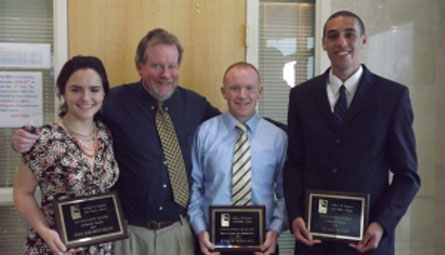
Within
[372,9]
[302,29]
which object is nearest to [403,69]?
[372,9]

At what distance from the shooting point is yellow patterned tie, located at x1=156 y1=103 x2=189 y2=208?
2250mm

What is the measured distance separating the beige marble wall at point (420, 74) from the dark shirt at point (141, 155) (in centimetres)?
163

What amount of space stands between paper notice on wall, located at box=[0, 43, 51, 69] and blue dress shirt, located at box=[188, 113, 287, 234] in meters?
1.20

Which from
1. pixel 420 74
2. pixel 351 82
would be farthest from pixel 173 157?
pixel 420 74

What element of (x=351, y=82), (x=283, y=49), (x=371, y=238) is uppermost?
(x=283, y=49)

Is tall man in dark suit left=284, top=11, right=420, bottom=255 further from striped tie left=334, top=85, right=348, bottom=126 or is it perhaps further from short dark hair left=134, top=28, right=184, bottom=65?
short dark hair left=134, top=28, right=184, bottom=65

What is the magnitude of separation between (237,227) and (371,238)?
2.07 ft

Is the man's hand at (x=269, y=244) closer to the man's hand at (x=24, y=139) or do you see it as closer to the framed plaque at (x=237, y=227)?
the framed plaque at (x=237, y=227)

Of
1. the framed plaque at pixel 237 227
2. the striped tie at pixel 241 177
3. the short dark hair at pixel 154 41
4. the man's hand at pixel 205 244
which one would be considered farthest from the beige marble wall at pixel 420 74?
the man's hand at pixel 205 244

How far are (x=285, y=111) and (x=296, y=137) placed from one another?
898 millimetres

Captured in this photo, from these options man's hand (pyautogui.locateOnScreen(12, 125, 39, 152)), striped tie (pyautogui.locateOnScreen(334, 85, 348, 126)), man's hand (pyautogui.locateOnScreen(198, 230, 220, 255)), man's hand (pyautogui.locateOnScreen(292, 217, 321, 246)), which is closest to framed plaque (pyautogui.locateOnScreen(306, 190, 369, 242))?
man's hand (pyautogui.locateOnScreen(292, 217, 321, 246))

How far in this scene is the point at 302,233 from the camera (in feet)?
6.77

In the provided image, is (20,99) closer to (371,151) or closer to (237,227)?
(237,227)

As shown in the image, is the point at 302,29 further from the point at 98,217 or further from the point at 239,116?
the point at 98,217
